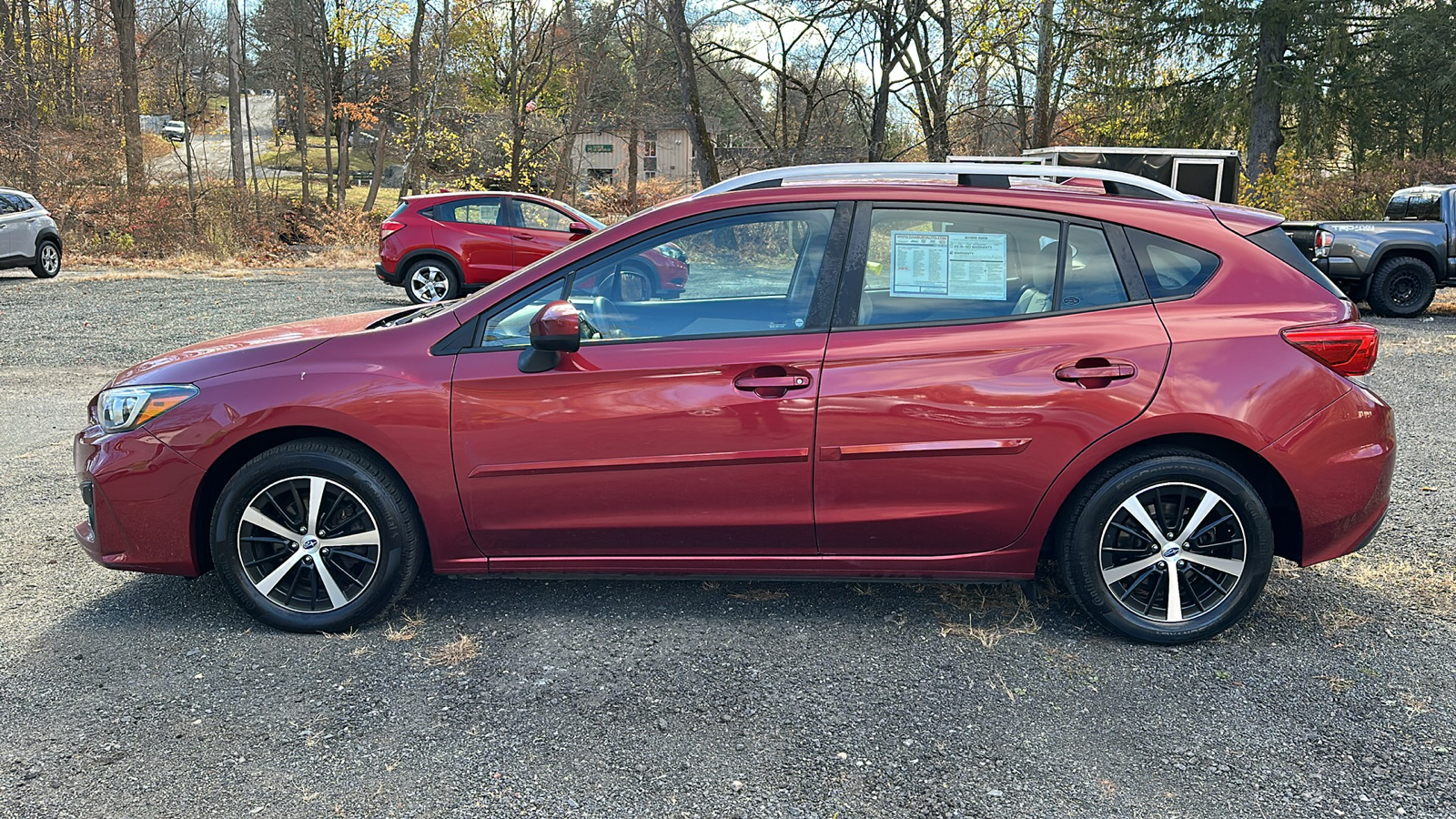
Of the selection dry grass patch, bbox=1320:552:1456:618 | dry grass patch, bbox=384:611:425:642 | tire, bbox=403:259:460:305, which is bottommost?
dry grass patch, bbox=384:611:425:642

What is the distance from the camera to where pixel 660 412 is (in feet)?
12.0

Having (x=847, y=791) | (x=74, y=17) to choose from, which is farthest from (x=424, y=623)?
(x=74, y=17)

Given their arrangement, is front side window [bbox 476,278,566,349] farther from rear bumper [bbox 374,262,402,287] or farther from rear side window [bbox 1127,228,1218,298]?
rear bumper [bbox 374,262,402,287]

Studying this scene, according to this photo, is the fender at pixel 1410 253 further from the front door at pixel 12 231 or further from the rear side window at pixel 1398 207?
the front door at pixel 12 231

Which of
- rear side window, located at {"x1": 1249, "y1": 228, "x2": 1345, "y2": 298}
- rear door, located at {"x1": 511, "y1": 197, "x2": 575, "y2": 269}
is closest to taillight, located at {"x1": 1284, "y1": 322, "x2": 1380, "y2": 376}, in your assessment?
rear side window, located at {"x1": 1249, "y1": 228, "x2": 1345, "y2": 298}

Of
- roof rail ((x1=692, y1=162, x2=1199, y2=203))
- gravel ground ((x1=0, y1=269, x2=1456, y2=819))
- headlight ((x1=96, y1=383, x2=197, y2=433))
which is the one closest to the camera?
gravel ground ((x1=0, y1=269, x2=1456, y2=819))

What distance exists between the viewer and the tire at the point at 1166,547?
→ 3.65 meters

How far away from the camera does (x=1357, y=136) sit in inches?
959

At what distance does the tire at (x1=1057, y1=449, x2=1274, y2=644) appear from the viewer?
365 centimetres

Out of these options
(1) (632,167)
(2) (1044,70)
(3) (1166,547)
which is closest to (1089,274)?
(3) (1166,547)

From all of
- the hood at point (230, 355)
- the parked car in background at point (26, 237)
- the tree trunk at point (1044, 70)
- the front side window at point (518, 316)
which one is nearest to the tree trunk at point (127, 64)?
the parked car in background at point (26, 237)

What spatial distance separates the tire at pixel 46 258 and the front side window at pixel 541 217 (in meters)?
9.38

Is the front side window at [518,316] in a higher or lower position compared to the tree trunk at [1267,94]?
lower

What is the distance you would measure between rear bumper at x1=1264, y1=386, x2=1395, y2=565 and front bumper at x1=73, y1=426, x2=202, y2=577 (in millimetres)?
3848
